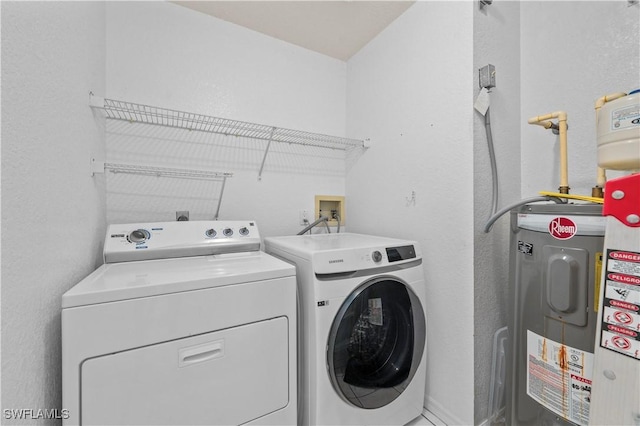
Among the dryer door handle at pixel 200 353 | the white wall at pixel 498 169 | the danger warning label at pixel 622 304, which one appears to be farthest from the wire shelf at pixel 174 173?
the danger warning label at pixel 622 304

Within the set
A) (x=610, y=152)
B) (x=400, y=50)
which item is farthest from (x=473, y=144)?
(x=400, y=50)

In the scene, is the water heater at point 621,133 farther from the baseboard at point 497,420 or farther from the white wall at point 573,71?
the baseboard at point 497,420

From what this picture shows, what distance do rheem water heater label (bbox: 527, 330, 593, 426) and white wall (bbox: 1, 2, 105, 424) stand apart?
1.60 metres

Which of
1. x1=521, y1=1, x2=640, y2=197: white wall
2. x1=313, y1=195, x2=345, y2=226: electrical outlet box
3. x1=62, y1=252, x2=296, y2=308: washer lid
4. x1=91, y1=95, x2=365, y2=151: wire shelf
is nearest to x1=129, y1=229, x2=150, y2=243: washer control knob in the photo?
x1=62, y1=252, x2=296, y2=308: washer lid

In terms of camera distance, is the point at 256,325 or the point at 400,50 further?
the point at 400,50

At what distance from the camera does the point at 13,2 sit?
0.60m

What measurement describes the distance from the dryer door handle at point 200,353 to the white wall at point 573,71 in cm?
173

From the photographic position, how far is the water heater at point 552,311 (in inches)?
33.6

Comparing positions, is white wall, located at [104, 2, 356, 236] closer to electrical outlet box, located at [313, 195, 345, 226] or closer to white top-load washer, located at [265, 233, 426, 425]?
electrical outlet box, located at [313, 195, 345, 226]

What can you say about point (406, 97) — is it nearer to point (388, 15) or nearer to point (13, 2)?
point (388, 15)

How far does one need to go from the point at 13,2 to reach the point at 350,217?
1.94 meters

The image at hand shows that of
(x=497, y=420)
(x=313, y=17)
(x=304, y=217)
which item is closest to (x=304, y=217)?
(x=304, y=217)

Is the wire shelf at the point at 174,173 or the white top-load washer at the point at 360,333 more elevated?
the wire shelf at the point at 174,173

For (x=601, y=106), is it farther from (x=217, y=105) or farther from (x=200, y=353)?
(x=217, y=105)
